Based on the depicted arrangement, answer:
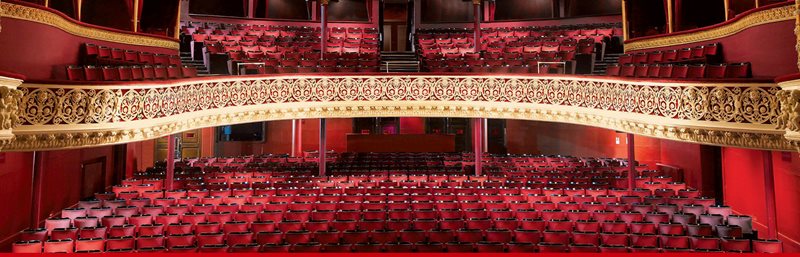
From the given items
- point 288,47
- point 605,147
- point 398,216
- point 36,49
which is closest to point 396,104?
point 398,216

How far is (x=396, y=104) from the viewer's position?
424 inches

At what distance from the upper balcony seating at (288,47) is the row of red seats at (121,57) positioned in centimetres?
162

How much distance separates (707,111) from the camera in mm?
6453

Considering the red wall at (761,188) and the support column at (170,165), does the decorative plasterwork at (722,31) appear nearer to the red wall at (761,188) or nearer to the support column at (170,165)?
the red wall at (761,188)

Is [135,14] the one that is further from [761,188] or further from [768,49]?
[761,188]

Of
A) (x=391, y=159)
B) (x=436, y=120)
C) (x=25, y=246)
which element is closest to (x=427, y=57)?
(x=391, y=159)

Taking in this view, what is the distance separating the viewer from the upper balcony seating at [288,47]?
37.9ft

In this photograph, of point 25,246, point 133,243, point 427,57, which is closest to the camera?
point 25,246

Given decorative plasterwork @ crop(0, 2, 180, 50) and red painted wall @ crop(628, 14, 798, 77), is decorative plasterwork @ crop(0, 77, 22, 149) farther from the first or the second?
red painted wall @ crop(628, 14, 798, 77)

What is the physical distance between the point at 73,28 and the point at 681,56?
10.9 m

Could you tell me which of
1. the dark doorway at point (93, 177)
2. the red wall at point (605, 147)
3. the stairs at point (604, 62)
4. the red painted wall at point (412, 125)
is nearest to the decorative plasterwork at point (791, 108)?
the red wall at point (605, 147)

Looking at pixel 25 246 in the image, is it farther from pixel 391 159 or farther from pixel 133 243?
pixel 391 159

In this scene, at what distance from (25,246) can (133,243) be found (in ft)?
3.49

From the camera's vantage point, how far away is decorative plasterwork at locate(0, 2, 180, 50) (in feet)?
23.2
